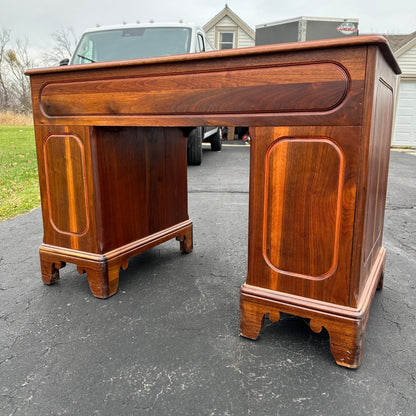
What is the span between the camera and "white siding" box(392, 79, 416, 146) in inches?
422

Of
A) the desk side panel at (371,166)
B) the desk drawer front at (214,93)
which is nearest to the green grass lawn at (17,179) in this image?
the desk drawer front at (214,93)

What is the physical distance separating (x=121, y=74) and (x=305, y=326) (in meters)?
1.33

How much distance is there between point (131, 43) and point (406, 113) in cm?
935

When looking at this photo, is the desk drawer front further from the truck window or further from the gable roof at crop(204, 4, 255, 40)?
the gable roof at crop(204, 4, 255, 40)

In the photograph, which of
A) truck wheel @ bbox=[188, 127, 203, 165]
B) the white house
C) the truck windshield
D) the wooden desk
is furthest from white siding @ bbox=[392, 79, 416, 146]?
the wooden desk

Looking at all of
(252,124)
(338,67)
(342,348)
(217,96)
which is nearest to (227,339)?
(342,348)

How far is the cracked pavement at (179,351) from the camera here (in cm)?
112

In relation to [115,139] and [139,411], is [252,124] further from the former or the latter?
[139,411]

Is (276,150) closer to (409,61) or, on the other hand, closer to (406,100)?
(406,100)

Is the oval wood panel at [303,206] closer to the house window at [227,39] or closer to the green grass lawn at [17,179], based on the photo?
the green grass lawn at [17,179]

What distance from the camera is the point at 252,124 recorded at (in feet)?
4.25

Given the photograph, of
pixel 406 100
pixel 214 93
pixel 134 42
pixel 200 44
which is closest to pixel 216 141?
pixel 200 44

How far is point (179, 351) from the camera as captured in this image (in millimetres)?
1382

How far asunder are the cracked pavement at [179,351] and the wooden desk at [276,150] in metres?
0.12
